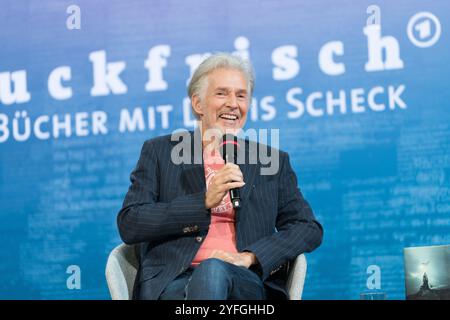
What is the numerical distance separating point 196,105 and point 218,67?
18 centimetres

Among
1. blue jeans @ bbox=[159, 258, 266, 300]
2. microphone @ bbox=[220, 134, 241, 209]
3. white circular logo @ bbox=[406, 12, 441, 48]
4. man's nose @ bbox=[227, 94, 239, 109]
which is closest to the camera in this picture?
blue jeans @ bbox=[159, 258, 266, 300]

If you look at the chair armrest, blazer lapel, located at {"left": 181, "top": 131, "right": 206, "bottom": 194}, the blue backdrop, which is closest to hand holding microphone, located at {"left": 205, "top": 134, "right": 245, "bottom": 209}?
blazer lapel, located at {"left": 181, "top": 131, "right": 206, "bottom": 194}

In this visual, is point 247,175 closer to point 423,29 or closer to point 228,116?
point 228,116

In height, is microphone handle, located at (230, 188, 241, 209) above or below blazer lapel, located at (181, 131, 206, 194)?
below

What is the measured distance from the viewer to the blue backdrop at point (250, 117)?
3668 millimetres

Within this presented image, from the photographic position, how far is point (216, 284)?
226cm

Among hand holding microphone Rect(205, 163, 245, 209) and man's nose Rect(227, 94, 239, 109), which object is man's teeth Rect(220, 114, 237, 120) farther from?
hand holding microphone Rect(205, 163, 245, 209)

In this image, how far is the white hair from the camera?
2832 mm

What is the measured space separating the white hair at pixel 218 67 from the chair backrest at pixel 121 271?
0.63 metres

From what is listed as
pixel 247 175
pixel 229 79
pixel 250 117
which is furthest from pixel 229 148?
pixel 250 117

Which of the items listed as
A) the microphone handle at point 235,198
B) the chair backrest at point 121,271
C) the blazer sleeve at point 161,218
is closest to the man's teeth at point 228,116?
the blazer sleeve at point 161,218

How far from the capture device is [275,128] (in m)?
3.79

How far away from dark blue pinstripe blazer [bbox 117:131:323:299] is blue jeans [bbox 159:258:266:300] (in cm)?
5
